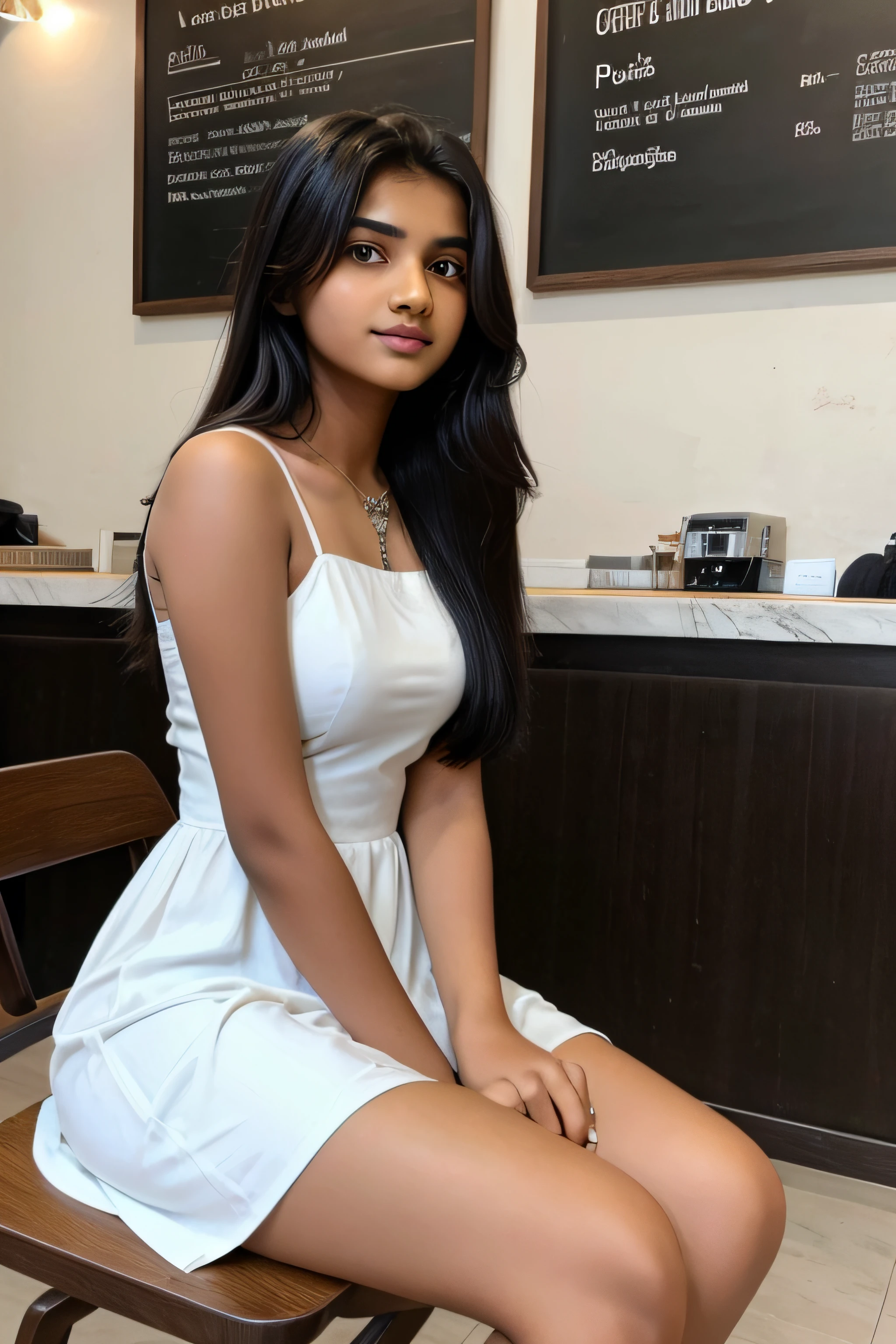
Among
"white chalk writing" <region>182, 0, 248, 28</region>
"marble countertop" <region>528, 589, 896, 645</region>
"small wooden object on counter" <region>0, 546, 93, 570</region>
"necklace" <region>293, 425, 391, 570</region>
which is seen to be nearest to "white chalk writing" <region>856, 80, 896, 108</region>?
"marble countertop" <region>528, 589, 896, 645</region>

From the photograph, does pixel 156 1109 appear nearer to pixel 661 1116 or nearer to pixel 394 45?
pixel 661 1116

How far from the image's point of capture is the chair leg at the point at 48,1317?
0.86m

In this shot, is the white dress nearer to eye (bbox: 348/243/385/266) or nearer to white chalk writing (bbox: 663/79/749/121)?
eye (bbox: 348/243/385/266)

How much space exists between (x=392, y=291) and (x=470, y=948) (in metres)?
0.63

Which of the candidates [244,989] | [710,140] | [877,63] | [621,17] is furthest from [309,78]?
[244,989]

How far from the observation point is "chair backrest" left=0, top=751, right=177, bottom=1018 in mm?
1135

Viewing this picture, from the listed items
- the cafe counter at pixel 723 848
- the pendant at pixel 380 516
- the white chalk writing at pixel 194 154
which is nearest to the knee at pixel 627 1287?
the pendant at pixel 380 516

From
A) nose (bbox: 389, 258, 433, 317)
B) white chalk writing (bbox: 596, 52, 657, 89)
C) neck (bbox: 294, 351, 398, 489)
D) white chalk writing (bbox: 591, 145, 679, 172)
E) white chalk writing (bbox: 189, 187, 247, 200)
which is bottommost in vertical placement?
neck (bbox: 294, 351, 398, 489)

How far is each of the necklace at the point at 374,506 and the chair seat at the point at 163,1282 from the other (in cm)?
64

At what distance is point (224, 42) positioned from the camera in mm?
2854

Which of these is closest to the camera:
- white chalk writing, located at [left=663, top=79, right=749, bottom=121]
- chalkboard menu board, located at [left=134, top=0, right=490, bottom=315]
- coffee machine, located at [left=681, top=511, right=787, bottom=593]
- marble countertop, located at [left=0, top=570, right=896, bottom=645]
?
marble countertop, located at [left=0, top=570, right=896, bottom=645]

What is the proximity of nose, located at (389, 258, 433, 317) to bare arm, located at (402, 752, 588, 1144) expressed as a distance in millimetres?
457

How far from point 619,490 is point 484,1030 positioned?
1642 mm

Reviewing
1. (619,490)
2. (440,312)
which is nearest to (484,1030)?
(440,312)
